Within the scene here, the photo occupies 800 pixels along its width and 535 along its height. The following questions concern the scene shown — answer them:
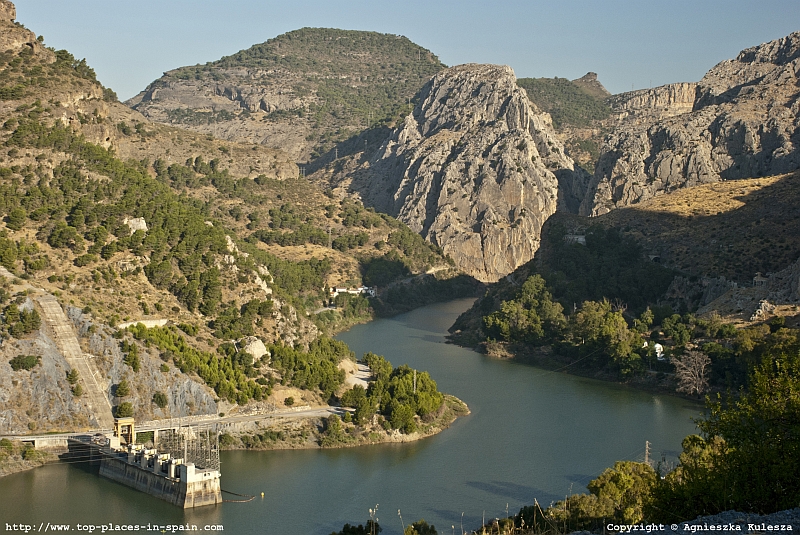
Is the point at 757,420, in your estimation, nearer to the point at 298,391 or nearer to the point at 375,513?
the point at 375,513

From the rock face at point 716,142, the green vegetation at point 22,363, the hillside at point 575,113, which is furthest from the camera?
the hillside at point 575,113

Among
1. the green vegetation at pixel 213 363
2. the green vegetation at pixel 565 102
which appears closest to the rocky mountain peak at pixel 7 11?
the green vegetation at pixel 213 363

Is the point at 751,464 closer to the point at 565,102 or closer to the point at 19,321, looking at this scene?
the point at 19,321

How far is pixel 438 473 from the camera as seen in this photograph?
44.9m

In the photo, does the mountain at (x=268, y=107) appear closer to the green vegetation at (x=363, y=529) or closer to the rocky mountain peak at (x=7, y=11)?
the rocky mountain peak at (x=7, y=11)

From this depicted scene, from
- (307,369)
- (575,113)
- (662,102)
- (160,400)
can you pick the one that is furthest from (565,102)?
(160,400)

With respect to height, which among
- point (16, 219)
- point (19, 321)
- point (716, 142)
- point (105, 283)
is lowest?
point (19, 321)

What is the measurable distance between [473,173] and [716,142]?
108 feet

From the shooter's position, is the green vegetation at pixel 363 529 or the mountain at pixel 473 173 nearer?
the green vegetation at pixel 363 529

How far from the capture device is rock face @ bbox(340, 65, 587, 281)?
4766 inches

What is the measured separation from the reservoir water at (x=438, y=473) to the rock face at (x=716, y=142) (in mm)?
43786

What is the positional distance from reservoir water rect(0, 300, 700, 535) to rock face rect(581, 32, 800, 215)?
1724 inches

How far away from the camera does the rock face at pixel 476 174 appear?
121062 mm

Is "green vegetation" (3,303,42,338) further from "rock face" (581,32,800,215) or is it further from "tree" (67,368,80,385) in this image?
"rock face" (581,32,800,215)
